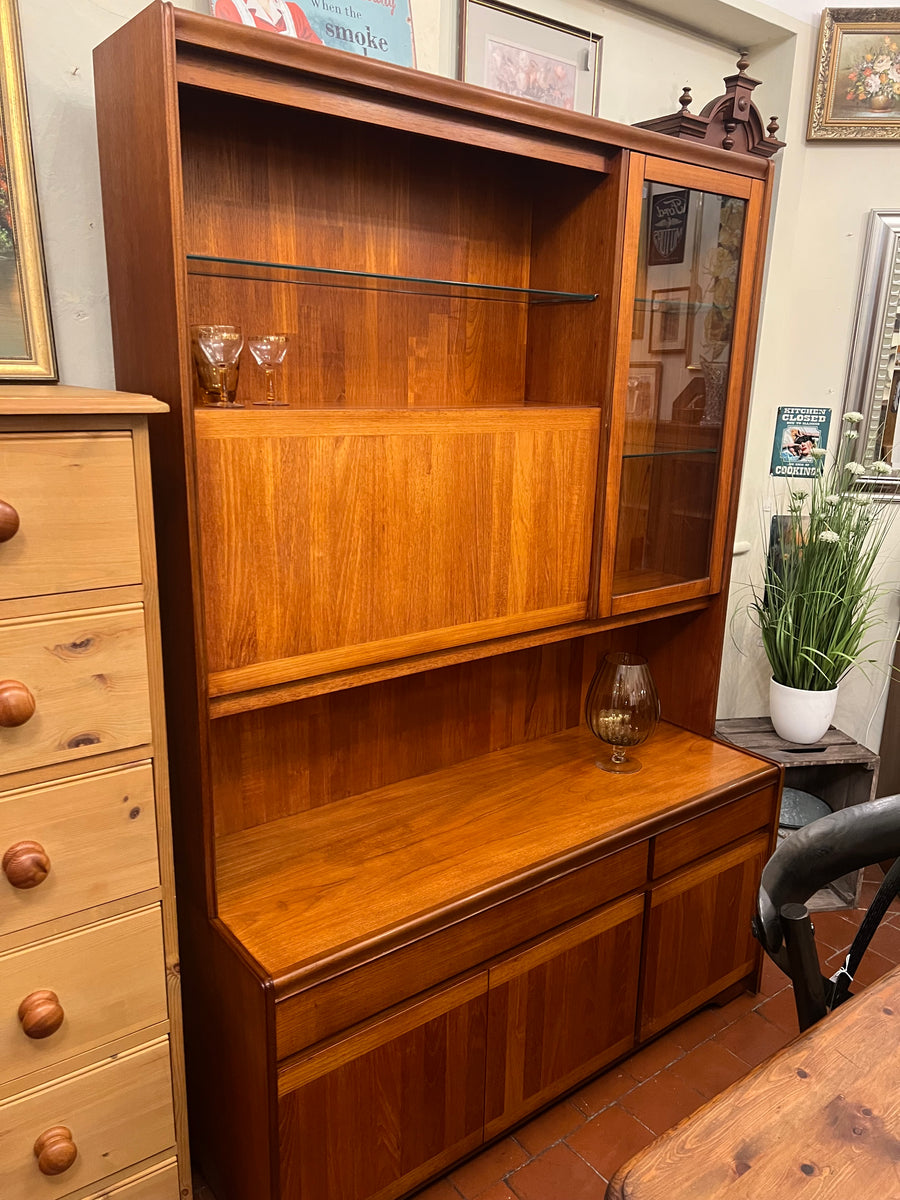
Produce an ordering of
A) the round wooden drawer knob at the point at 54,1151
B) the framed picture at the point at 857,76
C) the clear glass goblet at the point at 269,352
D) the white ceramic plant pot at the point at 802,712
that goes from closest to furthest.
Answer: the round wooden drawer knob at the point at 54,1151 < the clear glass goblet at the point at 269,352 < the framed picture at the point at 857,76 < the white ceramic plant pot at the point at 802,712

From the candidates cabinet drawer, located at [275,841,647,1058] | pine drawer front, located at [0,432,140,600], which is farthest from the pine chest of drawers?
cabinet drawer, located at [275,841,647,1058]

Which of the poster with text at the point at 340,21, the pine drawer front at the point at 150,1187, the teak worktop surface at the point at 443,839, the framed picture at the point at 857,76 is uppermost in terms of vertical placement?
the framed picture at the point at 857,76

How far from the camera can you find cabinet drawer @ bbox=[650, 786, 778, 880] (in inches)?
77.4

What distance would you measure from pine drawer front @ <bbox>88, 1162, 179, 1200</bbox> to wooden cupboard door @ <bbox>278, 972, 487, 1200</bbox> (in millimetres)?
202

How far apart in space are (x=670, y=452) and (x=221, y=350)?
1.06 m

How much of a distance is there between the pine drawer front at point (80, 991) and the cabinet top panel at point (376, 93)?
1.25m

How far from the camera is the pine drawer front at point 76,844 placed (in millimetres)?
1224

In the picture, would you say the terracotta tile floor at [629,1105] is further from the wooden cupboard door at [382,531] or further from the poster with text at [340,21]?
the poster with text at [340,21]

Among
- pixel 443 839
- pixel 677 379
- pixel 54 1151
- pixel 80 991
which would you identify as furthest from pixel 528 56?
pixel 54 1151

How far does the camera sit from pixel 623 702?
203 centimetres

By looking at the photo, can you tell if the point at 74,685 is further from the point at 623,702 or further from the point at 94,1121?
the point at 623,702

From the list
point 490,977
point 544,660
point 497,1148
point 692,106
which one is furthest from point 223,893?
point 692,106

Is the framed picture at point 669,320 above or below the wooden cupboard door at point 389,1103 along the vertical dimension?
above

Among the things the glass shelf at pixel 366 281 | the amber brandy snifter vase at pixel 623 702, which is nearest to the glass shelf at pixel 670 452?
the glass shelf at pixel 366 281
